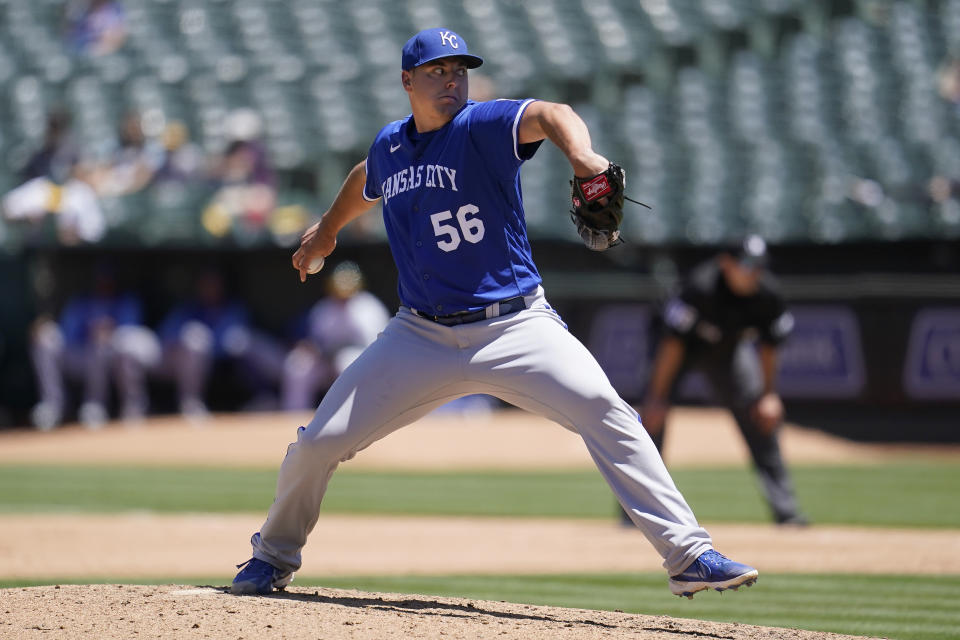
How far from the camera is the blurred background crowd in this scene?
46.2 feet

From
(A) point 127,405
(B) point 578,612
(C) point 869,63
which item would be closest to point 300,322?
(A) point 127,405

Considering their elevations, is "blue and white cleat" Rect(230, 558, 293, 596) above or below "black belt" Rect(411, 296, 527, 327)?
below

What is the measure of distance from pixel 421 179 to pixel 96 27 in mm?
15041

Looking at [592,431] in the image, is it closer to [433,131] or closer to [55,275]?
[433,131]

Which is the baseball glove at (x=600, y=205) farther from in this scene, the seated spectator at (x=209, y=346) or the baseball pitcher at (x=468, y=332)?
the seated spectator at (x=209, y=346)

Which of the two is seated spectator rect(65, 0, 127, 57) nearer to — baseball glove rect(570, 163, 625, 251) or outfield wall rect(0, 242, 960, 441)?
outfield wall rect(0, 242, 960, 441)

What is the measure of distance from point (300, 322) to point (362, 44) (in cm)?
483

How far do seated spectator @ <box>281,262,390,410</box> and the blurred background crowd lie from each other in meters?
0.05

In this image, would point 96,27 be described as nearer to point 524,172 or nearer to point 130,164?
point 130,164

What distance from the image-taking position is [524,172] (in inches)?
637

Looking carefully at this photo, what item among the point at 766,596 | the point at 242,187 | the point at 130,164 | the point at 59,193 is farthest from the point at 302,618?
the point at 130,164

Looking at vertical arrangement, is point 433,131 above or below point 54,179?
below

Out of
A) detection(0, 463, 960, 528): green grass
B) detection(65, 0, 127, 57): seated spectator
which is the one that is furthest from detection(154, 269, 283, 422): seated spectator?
detection(65, 0, 127, 57): seated spectator

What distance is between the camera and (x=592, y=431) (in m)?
Answer: 4.15
